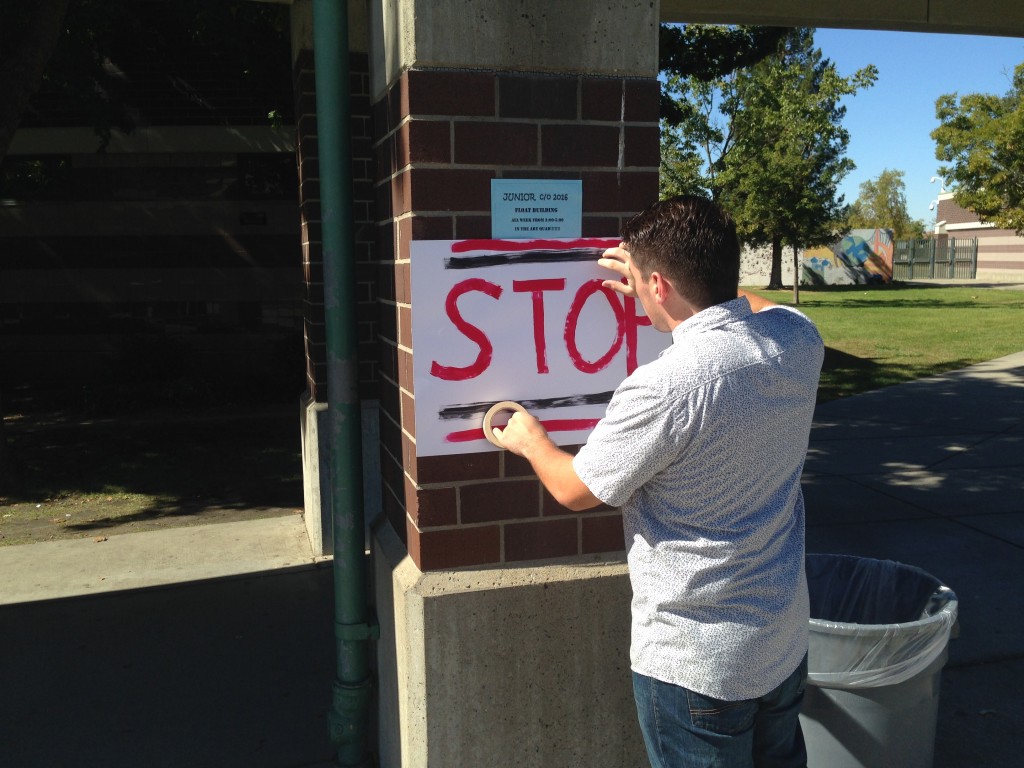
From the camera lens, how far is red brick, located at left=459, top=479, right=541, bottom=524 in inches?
94.6

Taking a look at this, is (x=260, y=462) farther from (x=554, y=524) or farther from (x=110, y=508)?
(x=554, y=524)

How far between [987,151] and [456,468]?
29732mm

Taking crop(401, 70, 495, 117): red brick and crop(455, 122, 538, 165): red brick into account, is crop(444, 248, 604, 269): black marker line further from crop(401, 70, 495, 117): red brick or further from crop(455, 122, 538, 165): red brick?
crop(401, 70, 495, 117): red brick

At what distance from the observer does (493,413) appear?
7.75 ft

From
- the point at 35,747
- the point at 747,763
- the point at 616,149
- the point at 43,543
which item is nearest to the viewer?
the point at 747,763

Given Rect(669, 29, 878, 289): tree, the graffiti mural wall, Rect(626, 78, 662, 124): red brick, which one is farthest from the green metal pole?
the graffiti mural wall

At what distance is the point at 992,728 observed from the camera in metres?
3.59

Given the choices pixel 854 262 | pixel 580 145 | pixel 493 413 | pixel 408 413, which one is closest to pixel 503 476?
pixel 493 413

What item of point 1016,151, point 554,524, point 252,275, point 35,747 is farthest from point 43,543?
point 1016,151

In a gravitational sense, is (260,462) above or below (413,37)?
below

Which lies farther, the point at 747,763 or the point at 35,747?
the point at 35,747

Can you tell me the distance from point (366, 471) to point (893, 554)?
3.14 meters

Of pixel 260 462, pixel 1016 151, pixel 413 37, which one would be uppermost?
pixel 1016 151

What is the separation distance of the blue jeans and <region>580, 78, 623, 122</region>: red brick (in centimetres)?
138
